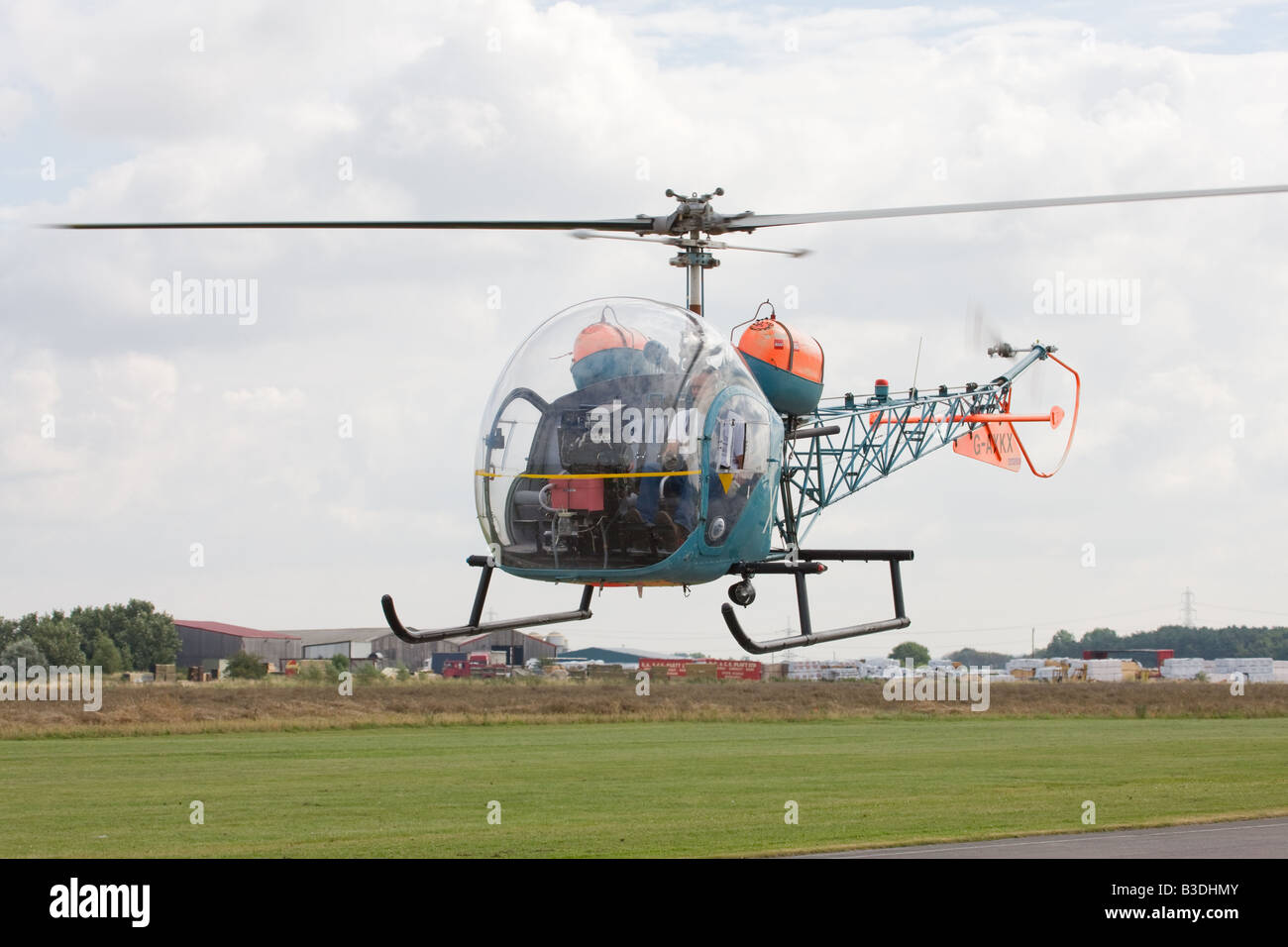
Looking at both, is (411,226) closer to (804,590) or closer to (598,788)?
(804,590)

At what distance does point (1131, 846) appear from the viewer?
24.5 metres

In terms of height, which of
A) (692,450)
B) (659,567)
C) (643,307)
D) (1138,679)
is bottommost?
(1138,679)

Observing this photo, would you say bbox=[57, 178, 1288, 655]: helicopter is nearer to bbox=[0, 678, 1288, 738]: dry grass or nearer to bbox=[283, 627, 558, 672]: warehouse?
bbox=[0, 678, 1288, 738]: dry grass

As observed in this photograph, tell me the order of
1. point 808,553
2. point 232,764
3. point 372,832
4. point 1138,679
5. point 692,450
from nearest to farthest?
point 692,450
point 808,553
point 372,832
point 232,764
point 1138,679

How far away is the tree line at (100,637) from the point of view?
11300 centimetres

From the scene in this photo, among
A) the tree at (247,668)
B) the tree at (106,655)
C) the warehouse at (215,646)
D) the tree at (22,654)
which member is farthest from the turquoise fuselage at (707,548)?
the warehouse at (215,646)

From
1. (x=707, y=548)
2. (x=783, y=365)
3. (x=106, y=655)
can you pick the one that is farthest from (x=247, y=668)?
(x=707, y=548)

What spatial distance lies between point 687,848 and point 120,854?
955 centimetres

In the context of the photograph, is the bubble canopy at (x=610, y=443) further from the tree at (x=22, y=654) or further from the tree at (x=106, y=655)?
the tree at (x=106, y=655)

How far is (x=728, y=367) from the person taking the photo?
14430 mm

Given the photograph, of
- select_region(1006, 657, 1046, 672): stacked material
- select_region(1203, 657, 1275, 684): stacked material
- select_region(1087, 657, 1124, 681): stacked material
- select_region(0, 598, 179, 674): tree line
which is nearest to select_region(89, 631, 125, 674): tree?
select_region(0, 598, 179, 674): tree line

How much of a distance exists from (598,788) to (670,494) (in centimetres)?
2452

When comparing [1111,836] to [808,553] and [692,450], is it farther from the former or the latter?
[692,450]
